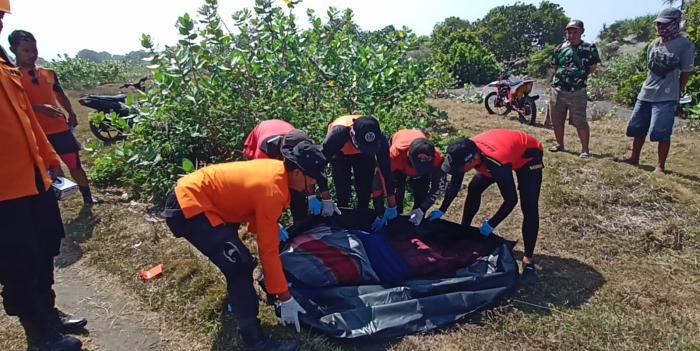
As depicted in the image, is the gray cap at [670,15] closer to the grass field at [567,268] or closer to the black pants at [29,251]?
the grass field at [567,268]

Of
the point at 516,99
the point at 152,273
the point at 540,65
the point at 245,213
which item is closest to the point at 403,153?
the point at 245,213

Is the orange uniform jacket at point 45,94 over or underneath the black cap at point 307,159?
over

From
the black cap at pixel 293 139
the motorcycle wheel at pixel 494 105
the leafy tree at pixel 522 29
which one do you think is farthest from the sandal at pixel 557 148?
the leafy tree at pixel 522 29

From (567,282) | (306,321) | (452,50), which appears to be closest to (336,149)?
(306,321)

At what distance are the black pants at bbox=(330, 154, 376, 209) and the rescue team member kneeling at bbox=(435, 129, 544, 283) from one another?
0.70m

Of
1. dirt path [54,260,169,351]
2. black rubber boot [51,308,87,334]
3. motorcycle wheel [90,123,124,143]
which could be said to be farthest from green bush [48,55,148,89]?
black rubber boot [51,308,87,334]

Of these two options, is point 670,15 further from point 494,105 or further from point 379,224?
point 494,105

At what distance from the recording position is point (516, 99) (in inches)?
310

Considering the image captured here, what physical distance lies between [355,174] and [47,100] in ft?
9.42

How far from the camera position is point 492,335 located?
2.64 meters

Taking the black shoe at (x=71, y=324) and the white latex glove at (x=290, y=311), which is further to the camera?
the black shoe at (x=71, y=324)

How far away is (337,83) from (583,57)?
277 cm

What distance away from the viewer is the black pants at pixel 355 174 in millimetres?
3633

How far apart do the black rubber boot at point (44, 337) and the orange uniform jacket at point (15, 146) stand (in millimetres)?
737
